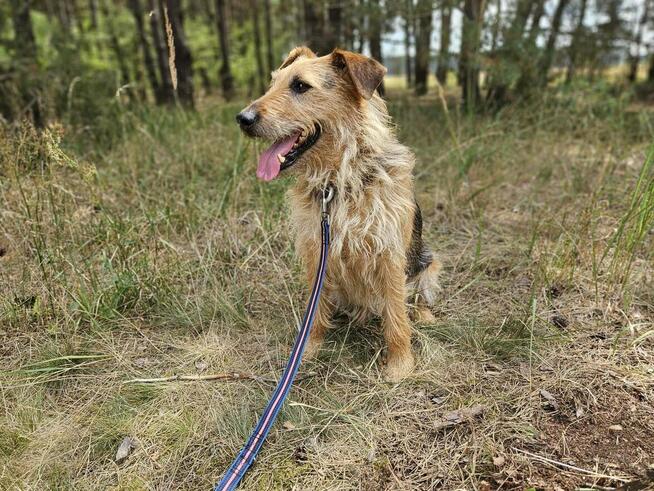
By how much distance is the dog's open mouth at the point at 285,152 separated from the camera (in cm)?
227

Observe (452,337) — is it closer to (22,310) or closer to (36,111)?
(22,310)

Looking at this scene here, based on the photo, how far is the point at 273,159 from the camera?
2.29 meters

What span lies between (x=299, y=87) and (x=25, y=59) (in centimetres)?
542

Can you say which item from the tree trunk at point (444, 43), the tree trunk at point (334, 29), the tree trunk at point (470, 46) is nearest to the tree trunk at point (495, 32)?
the tree trunk at point (470, 46)

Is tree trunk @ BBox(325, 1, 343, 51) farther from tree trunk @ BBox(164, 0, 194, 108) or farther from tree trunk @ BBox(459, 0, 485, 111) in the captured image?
tree trunk @ BBox(164, 0, 194, 108)

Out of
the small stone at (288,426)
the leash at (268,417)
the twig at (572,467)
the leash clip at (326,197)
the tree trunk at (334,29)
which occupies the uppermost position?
the tree trunk at (334,29)

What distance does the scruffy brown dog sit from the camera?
2.28m

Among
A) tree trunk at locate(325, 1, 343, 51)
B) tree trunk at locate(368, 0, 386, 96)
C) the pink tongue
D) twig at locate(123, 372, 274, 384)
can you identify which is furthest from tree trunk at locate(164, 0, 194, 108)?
twig at locate(123, 372, 274, 384)

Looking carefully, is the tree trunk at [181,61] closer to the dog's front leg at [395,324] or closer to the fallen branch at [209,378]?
the fallen branch at [209,378]


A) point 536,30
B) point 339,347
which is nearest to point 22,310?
point 339,347

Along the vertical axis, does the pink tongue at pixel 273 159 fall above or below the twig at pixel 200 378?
above

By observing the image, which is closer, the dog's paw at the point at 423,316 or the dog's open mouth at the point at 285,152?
the dog's open mouth at the point at 285,152

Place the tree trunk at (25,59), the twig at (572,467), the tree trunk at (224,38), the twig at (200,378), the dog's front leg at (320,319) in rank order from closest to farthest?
the twig at (572,467)
the twig at (200,378)
the dog's front leg at (320,319)
the tree trunk at (25,59)
the tree trunk at (224,38)

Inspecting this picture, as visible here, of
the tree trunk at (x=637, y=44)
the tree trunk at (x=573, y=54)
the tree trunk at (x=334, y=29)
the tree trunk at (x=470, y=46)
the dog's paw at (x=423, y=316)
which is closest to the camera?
the dog's paw at (x=423, y=316)
